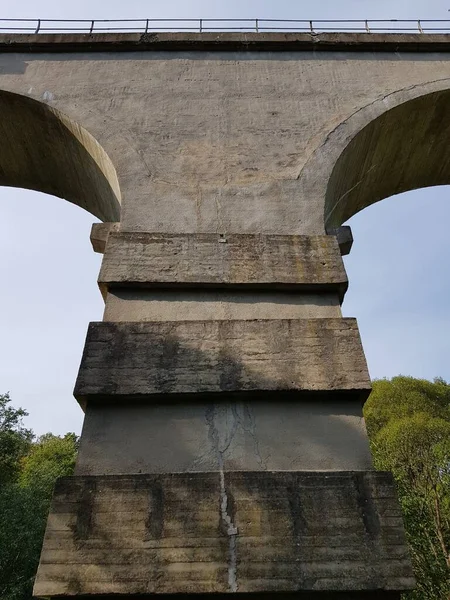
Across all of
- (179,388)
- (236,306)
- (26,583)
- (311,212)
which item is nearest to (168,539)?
(179,388)

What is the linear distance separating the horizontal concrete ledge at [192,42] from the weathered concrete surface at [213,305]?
332 cm

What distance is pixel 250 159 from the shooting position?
4.39 meters

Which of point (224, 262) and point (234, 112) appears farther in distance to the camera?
point (234, 112)

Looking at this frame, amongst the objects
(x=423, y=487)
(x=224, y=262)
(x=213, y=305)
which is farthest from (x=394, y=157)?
(x=423, y=487)

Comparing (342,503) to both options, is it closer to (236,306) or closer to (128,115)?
(236,306)

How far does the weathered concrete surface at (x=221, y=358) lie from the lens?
296 centimetres

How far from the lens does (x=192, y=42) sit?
5371 mm

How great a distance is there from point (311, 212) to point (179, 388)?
1.92 m

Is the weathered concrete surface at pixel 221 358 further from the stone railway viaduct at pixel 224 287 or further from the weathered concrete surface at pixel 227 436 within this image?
the weathered concrete surface at pixel 227 436

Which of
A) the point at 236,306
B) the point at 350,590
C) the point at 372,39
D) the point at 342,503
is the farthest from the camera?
the point at 372,39

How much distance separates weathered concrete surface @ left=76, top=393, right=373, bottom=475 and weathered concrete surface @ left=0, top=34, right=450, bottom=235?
150 centimetres

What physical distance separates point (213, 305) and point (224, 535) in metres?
1.54

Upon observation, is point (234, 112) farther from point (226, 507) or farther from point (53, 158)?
point (226, 507)

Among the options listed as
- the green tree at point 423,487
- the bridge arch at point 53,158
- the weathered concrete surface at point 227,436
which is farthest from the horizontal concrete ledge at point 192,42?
the green tree at point 423,487
